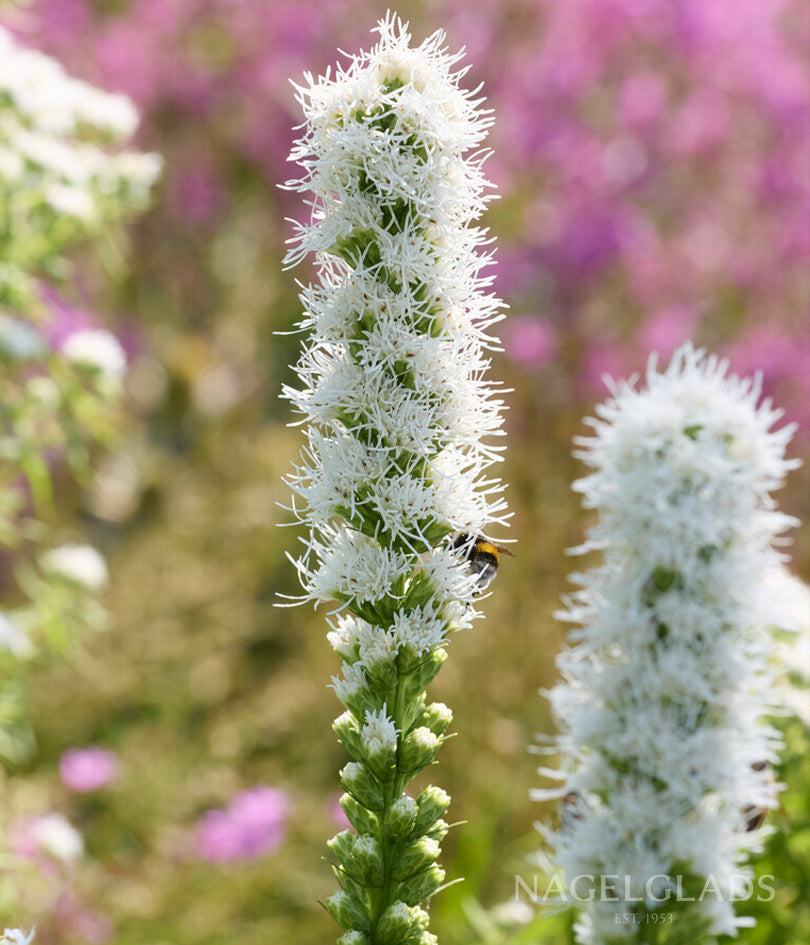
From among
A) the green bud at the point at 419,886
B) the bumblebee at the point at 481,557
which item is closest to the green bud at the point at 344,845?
the green bud at the point at 419,886

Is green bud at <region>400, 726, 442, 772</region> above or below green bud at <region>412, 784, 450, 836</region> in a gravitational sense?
above

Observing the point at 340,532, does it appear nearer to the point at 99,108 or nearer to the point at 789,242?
the point at 99,108

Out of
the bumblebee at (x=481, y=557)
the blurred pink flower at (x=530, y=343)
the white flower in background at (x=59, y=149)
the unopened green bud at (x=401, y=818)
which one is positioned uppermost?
the blurred pink flower at (x=530, y=343)

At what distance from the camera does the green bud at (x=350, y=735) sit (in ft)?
6.25

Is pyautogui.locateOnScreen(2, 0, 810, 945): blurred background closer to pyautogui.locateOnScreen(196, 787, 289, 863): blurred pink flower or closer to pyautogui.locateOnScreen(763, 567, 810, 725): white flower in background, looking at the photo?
pyautogui.locateOnScreen(196, 787, 289, 863): blurred pink flower

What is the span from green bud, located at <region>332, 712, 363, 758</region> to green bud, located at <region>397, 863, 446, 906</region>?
0.76ft

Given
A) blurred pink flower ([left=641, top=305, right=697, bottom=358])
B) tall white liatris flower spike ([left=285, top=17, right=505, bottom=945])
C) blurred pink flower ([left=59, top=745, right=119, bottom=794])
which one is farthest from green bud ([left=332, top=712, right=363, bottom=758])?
blurred pink flower ([left=641, top=305, right=697, bottom=358])

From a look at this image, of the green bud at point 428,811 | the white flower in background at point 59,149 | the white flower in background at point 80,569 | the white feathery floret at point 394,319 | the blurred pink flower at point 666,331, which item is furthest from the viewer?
the blurred pink flower at point 666,331

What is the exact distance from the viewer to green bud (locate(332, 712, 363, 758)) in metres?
1.91

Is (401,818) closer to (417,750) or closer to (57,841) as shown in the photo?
(417,750)

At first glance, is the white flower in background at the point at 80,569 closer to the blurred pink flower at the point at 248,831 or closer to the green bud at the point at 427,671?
the blurred pink flower at the point at 248,831

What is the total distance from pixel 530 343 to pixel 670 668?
15.2ft

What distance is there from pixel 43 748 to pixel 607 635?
473cm

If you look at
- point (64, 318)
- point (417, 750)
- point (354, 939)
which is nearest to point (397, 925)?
point (354, 939)
